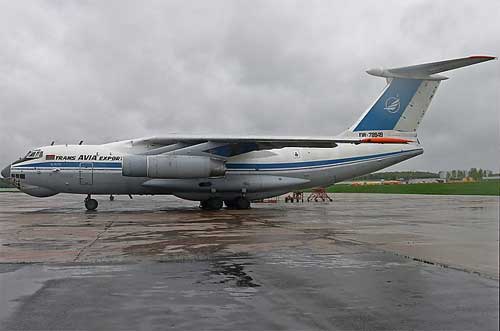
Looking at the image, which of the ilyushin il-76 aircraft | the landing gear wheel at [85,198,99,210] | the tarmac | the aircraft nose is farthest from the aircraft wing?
the tarmac

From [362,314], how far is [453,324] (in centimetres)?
92

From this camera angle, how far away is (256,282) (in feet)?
24.2

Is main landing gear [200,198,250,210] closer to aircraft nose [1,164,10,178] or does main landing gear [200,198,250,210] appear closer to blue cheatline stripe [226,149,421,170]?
blue cheatline stripe [226,149,421,170]

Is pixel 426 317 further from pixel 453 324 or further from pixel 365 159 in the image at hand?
pixel 365 159

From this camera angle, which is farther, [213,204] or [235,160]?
[213,204]

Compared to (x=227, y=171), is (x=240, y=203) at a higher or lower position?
lower

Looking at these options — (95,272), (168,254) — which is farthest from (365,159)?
(95,272)

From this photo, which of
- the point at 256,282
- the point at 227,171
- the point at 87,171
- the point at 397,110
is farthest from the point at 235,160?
Answer: the point at 256,282

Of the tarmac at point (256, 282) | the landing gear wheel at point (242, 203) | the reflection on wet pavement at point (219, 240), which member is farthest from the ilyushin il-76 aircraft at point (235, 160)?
the tarmac at point (256, 282)

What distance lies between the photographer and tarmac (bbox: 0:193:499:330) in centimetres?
534

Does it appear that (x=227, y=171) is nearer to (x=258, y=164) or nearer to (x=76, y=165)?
(x=258, y=164)

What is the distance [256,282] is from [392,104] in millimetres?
21698

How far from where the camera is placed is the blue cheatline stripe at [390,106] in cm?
2711

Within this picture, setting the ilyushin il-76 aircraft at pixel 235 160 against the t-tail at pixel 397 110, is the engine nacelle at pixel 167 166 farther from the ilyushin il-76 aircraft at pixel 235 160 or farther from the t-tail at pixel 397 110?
the t-tail at pixel 397 110
